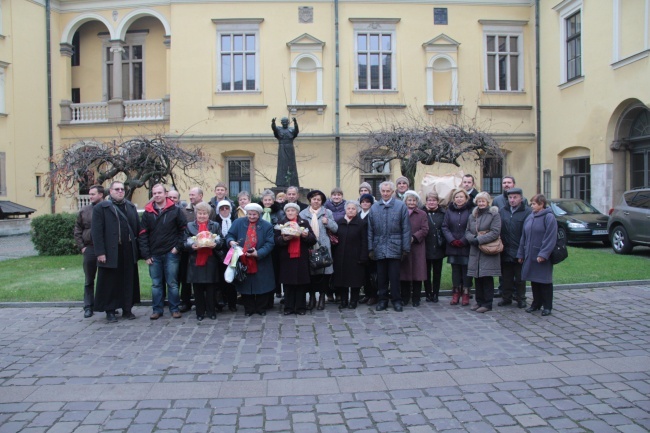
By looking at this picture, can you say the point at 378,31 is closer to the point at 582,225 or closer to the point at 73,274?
the point at 582,225

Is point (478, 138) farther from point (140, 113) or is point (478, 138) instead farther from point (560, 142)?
point (140, 113)

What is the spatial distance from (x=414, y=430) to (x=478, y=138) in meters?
12.6

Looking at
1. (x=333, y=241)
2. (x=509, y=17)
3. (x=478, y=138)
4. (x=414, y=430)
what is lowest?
(x=414, y=430)

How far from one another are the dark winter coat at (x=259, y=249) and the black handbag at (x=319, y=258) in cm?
60

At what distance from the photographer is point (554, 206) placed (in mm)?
18906

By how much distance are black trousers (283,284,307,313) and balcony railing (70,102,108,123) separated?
2037cm

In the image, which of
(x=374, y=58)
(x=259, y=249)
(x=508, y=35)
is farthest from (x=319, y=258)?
(x=508, y=35)

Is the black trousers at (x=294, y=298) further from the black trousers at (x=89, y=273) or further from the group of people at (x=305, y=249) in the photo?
the black trousers at (x=89, y=273)

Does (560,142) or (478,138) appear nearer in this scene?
(478,138)

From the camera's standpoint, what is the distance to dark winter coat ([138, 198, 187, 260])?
26.9 feet

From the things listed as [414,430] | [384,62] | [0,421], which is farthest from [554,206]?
[0,421]

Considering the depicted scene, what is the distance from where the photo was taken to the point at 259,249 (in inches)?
321

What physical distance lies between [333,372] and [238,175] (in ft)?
66.1

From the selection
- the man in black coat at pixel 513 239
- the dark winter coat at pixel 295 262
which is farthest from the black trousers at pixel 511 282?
the dark winter coat at pixel 295 262
